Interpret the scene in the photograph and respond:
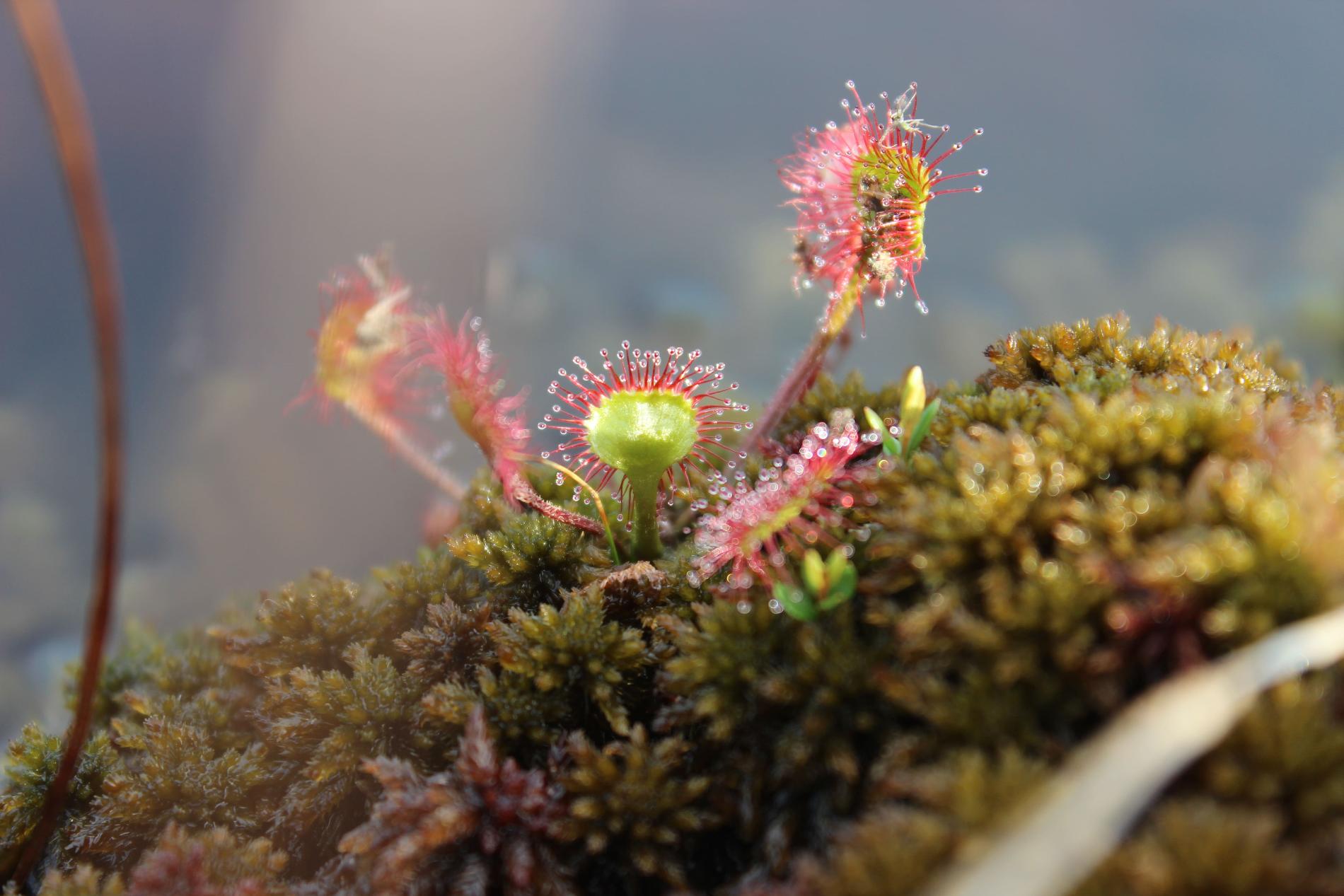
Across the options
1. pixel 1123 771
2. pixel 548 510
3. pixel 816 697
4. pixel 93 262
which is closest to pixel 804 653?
pixel 816 697

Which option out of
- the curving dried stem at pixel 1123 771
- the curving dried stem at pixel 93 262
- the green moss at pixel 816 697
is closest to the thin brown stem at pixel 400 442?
the green moss at pixel 816 697

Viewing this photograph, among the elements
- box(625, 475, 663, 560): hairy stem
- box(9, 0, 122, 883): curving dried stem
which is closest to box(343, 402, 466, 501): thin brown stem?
box(625, 475, 663, 560): hairy stem

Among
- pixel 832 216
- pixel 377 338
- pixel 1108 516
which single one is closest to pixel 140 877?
pixel 377 338

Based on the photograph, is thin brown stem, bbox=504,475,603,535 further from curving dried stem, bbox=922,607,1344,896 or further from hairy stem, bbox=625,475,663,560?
curving dried stem, bbox=922,607,1344,896

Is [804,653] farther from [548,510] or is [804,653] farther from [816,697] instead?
[548,510]

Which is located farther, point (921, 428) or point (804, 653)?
point (921, 428)

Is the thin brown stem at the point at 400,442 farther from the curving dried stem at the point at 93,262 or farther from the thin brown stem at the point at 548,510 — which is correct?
the curving dried stem at the point at 93,262

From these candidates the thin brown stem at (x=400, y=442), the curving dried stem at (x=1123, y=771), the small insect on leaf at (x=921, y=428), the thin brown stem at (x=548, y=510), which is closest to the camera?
the curving dried stem at (x=1123, y=771)
